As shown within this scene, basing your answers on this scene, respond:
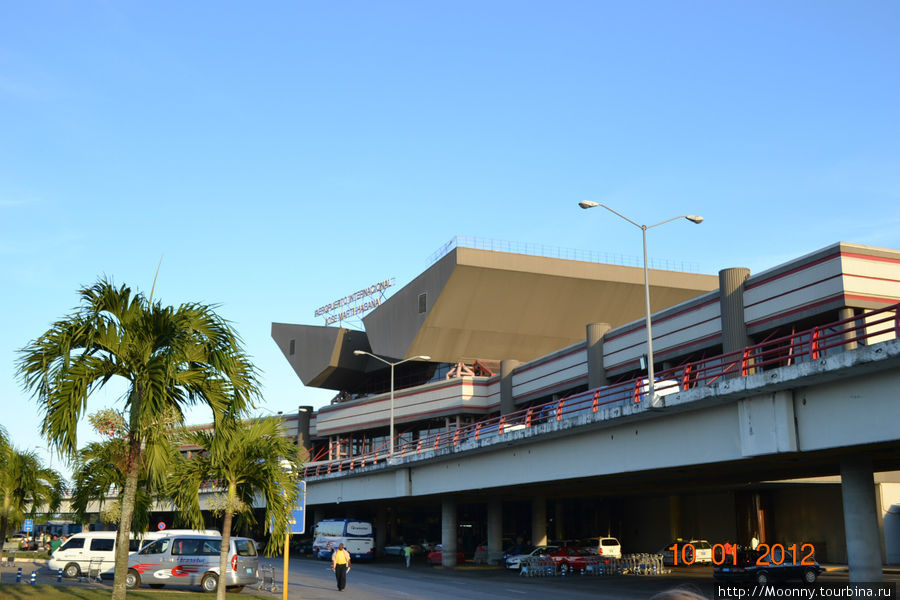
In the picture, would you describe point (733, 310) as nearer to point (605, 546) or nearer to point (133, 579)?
point (605, 546)

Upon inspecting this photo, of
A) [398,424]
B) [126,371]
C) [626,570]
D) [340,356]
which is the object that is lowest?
[626,570]

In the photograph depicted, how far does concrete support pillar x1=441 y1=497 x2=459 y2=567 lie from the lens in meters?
51.6

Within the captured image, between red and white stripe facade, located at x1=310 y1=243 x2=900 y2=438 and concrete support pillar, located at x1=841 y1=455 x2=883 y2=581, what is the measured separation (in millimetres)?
13259

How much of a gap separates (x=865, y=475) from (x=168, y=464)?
18.4m

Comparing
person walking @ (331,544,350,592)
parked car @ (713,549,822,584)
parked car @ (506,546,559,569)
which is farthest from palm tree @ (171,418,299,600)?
parked car @ (506,546,559,569)

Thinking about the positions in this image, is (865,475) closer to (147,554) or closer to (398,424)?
(147,554)

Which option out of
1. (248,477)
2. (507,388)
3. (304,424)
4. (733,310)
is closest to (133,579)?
(248,477)

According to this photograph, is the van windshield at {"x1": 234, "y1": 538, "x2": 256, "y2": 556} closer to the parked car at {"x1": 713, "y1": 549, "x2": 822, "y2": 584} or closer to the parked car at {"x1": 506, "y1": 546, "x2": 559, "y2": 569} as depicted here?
the parked car at {"x1": 713, "y1": 549, "x2": 822, "y2": 584}

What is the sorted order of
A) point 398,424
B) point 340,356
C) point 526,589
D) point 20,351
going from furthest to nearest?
point 340,356 < point 398,424 < point 526,589 < point 20,351

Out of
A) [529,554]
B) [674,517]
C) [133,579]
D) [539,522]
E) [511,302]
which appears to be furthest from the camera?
[511,302]

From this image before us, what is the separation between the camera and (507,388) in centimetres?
6172

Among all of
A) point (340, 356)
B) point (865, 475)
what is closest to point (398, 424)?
point (340, 356)

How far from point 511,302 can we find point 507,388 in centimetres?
735

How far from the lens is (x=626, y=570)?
1817 inches
